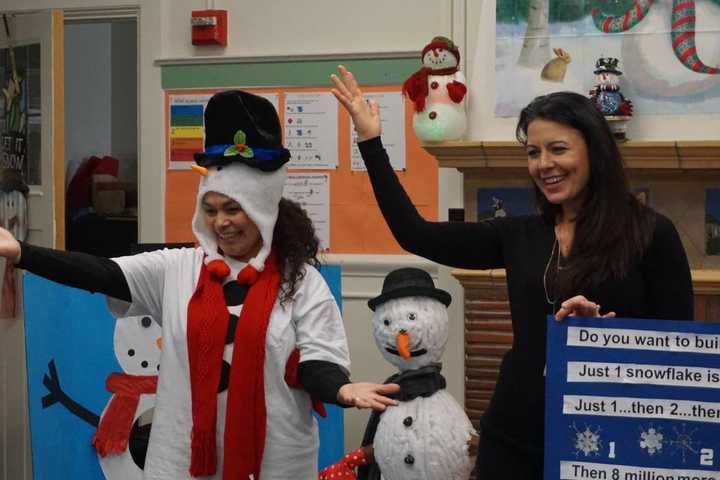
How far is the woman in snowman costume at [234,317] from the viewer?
2.00 meters

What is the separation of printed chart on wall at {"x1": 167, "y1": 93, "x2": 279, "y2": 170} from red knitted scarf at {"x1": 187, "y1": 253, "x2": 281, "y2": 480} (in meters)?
2.56

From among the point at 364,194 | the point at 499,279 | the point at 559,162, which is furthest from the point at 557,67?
the point at 559,162

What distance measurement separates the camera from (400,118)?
14.0ft

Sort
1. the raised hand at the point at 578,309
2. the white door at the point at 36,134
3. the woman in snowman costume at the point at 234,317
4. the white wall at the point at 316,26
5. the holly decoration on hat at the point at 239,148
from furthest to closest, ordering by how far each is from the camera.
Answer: the white wall at the point at 316,26, the white door at the point at 36,134, the holly decoration on hat at the point at 239,148, the woman in snowman costume at the point at 234,317, the raised hand at the point at 578,309

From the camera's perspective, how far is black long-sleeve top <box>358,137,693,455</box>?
1734mm

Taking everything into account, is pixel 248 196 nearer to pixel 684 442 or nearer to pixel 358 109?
pixel 358 109

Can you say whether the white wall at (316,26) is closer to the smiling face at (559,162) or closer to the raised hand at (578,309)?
the smiling face at (559,162)

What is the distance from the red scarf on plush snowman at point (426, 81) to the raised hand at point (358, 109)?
191 cm

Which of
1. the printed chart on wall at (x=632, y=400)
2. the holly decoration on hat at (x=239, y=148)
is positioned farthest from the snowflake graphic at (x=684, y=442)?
the holly decoration on hat at (x=239, y=148)

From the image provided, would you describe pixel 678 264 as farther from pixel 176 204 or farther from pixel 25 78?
pixel 176 204

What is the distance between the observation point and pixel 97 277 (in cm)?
200

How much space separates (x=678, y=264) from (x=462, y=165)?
2235mm

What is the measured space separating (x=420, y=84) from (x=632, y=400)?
2351 millimetres

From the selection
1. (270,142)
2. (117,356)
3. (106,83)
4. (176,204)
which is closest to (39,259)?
(270,142)
